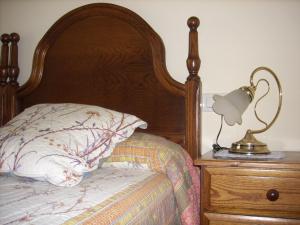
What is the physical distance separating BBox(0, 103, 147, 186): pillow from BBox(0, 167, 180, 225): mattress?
0.16 feet

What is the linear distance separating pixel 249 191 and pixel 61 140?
742 millimetres

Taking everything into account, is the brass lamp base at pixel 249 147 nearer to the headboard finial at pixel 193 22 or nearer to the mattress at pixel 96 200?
the mattress at pixel 96 200

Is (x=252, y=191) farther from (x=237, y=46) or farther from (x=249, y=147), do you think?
(x=237, y=46)

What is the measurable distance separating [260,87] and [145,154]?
0.73 metres

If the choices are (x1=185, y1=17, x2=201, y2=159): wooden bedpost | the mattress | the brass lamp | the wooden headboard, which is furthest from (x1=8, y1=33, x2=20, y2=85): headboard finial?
the brass lamp

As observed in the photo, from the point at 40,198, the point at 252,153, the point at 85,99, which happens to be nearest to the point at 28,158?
the point at 40,198

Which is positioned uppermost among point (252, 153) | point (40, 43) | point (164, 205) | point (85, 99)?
point (40, 43)

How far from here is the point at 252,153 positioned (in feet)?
4.52

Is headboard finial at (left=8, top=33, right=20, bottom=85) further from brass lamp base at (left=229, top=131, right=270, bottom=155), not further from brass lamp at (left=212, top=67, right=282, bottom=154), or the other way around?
brass lamp base at (left=229, top=131, right=270, bottom=155)

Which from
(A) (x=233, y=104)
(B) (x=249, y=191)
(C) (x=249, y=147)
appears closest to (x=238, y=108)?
(A) (x=233, y=104)

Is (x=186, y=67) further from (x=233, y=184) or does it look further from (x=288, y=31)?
(x=233, y=184)

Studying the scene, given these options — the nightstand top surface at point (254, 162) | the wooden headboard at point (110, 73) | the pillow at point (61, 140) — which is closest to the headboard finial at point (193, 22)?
the wooden headboard at point (110, 73)

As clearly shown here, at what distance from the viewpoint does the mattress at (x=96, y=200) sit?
0.75 m

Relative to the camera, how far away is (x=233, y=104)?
138 centimetres
